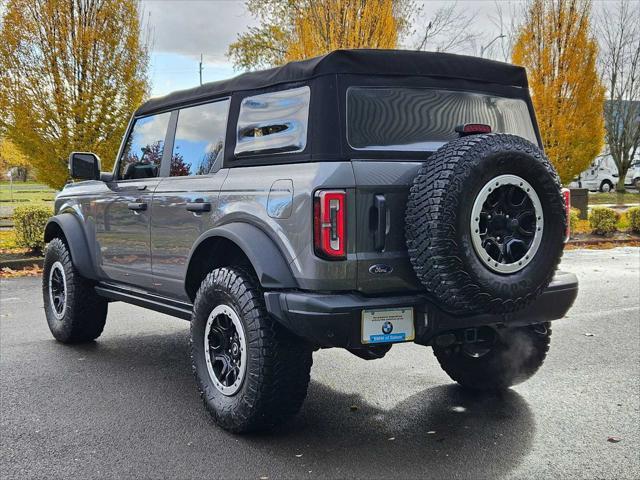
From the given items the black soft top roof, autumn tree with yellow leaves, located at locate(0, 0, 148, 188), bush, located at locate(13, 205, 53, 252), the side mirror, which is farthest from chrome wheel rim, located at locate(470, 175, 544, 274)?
autumn tree with yellow leaves, located at locate(0, 0, 148, 188)

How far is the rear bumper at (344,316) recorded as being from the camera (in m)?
3.36

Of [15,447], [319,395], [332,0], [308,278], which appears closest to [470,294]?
[308,278]

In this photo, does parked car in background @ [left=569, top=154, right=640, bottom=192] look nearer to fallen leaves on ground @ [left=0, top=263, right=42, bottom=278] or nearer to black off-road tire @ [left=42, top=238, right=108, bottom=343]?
fallen leaves on ground @ [left=0, top=263, right=42, bottom=278]

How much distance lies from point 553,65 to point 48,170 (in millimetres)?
12806

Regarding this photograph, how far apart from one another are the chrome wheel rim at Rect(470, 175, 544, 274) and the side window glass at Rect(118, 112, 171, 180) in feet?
8.26

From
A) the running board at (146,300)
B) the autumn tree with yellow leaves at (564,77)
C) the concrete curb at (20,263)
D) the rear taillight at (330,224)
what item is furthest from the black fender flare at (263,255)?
the autumn tree with yellow leaves at (564,77)

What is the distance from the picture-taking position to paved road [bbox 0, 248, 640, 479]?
347 centimetres

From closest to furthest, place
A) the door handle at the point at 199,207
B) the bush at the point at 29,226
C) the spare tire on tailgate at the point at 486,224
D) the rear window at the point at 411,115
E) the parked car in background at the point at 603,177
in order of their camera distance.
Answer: the spare tire on tailgate at the point at 486,224, the rear window at the point at 411,115, the door handle at the point at 199,207, the bush at the point at 29,226, the parked car in background at the point at 603,177

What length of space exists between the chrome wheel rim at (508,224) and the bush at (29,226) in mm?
10000

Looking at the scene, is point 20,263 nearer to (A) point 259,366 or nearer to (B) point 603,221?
(A) point 259,366

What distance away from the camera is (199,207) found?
4.24m

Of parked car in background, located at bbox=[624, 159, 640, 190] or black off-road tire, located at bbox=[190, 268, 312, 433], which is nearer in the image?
black off-road tire, located at bbox=[190, 268, 312, 433]

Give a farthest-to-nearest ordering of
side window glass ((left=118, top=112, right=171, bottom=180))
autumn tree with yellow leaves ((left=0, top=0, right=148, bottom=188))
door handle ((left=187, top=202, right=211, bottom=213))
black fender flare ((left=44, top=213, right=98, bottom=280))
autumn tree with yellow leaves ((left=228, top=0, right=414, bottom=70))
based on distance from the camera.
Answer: autumn tree with yellow leaves ((left=228, top=0, right=414, bottom=70)) < autumn tree with yellow leaves ((left=0, top=0, right=148, bottom=188)) < black fender flare ((left=44, top=213, right=98, bottom=280)) < side window glass ((left=118, top=112, right=171, bottom=180)) < door handle ((left=187, top=202, right=211, bottom=213))

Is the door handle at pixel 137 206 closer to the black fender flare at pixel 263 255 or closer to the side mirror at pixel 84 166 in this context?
the side mirror at pixel 84 166
